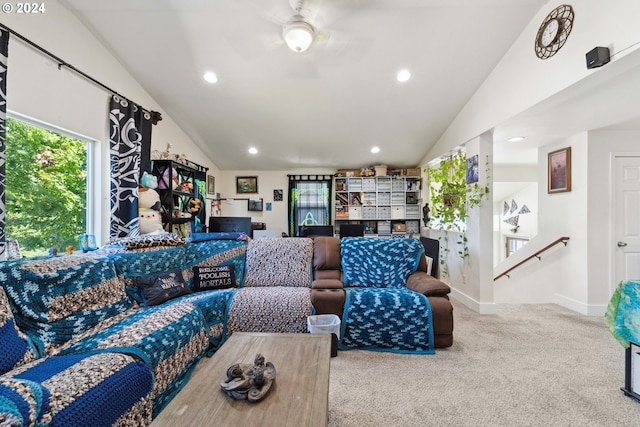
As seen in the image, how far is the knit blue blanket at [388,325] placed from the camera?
7.41ft

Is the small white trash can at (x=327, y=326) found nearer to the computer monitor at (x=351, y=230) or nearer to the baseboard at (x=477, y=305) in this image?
the baseboard at (x=477, y=305)

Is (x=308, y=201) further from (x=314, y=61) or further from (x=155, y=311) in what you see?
(x=155, y=311)

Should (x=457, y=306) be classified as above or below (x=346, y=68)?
below

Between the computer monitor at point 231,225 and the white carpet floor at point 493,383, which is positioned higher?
the computer monitor at point 231,225

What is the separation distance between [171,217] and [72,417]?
2.59 meters

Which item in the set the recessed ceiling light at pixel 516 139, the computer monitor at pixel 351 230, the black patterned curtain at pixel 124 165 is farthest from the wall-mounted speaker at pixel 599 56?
the black patterned curtain at pixel 124 165

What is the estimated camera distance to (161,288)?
2178mm

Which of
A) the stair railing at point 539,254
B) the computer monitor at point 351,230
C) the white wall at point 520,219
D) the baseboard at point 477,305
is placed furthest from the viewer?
the white wall at point 520,219

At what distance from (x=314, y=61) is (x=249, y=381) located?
9.63ft

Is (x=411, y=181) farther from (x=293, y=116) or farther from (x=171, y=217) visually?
(x=171, y=217)

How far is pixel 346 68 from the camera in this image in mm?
3035

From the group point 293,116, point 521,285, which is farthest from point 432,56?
point 521,285

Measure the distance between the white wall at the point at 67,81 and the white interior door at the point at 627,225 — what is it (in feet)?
18.0

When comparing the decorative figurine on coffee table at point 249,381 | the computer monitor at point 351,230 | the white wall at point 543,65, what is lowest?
the decorative figurine on coffee table at point 249,381
